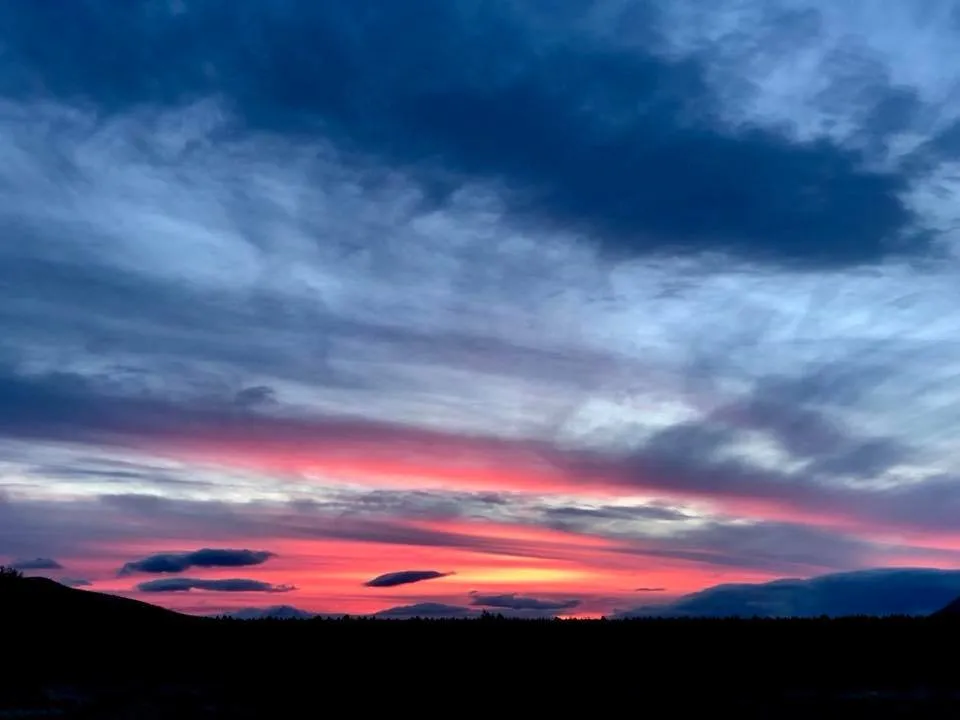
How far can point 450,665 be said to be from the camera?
1273 inches

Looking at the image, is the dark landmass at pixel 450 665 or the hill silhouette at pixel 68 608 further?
the hill silhouette at pixel 68 608

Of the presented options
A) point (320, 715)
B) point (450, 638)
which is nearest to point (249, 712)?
point (320, 715)

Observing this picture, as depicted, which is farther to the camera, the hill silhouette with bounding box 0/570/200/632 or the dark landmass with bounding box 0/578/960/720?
the hill silhouette with bounding box 0/570/200/632

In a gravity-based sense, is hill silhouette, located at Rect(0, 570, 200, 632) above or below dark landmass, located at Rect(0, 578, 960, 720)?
above

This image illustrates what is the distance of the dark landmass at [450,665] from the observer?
27.5 meters

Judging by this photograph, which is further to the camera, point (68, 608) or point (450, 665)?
point (68, 608)

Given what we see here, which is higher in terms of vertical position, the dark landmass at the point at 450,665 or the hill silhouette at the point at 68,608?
the hill silhouette at the point at 68,608

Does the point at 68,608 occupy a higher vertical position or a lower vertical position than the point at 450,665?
higher

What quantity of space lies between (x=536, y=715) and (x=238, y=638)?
12.6 metres

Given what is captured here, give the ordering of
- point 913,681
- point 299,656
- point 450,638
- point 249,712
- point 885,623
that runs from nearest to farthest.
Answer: point 249,712
point 913,681
point 299,656
point 450,638
point 885,623

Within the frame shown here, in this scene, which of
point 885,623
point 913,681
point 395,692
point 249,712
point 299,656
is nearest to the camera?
point 249,712

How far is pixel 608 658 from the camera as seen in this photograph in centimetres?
3366

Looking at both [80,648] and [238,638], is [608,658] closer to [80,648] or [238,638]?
[238,638]

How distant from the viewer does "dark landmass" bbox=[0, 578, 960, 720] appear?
27.5 metres
